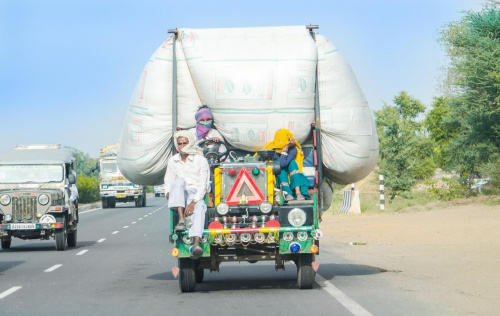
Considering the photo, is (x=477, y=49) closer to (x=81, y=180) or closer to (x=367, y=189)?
(x=81, y=180)

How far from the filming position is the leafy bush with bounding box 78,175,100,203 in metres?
69.2

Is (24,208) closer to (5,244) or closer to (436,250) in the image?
(5,244)

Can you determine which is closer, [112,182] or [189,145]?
[189,145]

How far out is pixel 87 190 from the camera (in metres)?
71.2

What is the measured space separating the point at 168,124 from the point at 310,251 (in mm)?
3135

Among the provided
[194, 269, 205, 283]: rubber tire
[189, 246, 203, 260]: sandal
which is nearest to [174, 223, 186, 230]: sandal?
[189, 246, 203, 260]: sandal

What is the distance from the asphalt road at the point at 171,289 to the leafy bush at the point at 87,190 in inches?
1981

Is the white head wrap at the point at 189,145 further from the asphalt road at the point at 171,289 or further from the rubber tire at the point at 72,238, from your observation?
the rubber tire at the point at 72,238

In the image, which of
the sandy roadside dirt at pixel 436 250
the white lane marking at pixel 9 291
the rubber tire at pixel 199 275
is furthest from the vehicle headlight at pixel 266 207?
the white lane marking at pixel 9 291

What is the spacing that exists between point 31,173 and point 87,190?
48710mm

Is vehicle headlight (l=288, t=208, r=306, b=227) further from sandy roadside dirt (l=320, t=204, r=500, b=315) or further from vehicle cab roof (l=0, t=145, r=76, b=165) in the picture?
vehicle cab roof (l=0, t=145, r=76, b=165)

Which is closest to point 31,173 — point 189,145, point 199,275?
point 199,275

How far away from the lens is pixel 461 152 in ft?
140

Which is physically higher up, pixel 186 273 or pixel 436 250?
pixel 186 273
